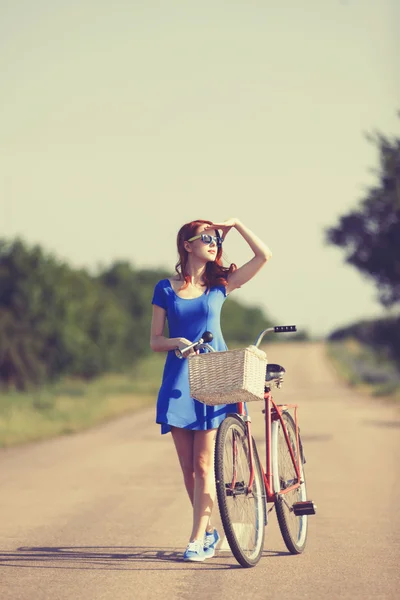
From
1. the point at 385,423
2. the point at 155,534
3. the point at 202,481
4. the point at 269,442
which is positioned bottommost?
the point at 385,423

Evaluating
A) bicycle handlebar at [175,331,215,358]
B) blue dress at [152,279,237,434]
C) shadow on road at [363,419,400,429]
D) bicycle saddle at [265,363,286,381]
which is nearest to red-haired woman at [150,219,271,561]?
blue dress at [152,279,237,434]

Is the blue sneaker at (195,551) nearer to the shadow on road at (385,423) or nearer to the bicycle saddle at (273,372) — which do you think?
the bicycle saddle at (273,372)

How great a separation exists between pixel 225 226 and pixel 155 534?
8.87 ft

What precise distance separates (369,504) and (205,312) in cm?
426

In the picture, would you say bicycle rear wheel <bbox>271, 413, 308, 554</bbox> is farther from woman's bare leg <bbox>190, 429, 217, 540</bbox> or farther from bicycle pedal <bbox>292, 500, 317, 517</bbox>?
woman's bare leg <bbox>190, 429, 217, 540</bbox>

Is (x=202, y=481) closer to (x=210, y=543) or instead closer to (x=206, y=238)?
(x=210, y=543)

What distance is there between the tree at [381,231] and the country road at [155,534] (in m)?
11.8

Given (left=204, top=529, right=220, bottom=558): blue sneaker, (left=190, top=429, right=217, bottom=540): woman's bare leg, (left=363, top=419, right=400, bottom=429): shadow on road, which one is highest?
(left=190, top=429, right=217, bottom=540): woman's bare leg

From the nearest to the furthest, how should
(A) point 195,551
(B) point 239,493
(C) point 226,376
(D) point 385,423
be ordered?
(C) point 226,376, (B) point 239,493, (A) point 195,551, (D) point 385,423

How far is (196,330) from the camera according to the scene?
24.6ft

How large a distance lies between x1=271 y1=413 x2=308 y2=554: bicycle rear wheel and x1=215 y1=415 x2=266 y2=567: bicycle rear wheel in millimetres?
219

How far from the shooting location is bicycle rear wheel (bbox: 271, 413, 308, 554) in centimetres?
768

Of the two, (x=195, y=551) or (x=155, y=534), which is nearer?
(x=195, y=551)

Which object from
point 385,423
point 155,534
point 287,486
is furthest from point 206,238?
point 385,423
